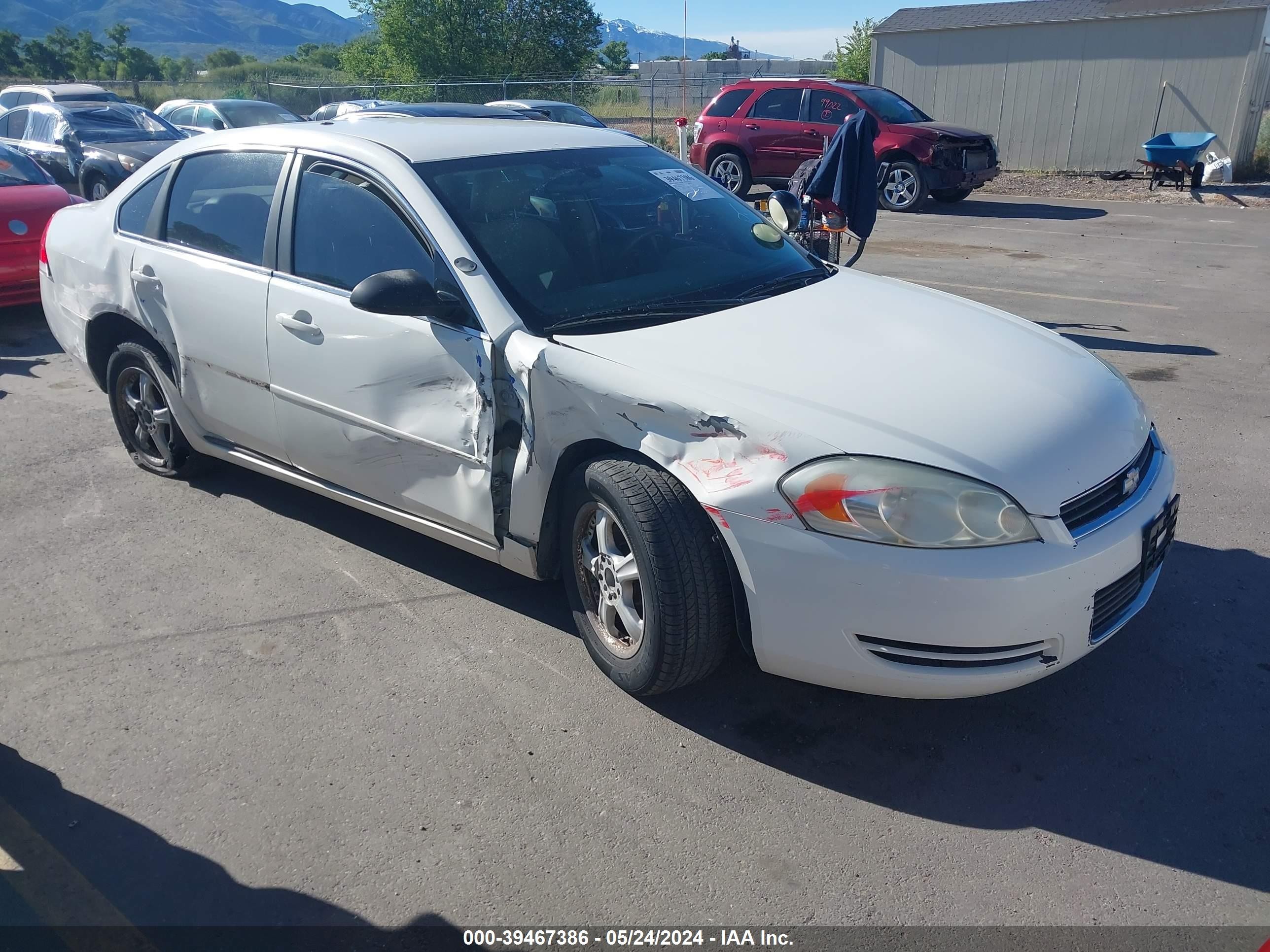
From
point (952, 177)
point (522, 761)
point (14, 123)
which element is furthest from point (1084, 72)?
point (522, 761)

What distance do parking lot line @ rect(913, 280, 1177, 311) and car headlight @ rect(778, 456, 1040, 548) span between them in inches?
257

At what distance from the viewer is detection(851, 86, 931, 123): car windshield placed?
51.2 ft

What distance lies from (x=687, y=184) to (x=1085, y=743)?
2657 millimetres

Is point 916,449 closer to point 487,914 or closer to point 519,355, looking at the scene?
point 519,355

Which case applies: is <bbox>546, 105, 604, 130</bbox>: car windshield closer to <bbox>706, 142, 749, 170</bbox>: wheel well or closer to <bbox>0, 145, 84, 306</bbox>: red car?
<bbox>706, 142, 749, 170</bbox>: wheel well

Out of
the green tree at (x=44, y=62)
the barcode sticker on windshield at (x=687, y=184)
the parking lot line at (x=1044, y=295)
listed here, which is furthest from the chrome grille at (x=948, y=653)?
the green tree at (x=44, y=62)

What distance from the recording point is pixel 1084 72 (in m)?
19.3

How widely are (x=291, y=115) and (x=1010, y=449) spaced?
18745 millimetres

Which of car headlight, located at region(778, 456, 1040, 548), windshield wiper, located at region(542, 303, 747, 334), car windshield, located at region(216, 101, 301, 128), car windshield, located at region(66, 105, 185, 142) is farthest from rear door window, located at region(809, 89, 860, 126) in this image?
car headlight, located at region(778, 456, 1040, 548)

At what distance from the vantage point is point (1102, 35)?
19.0 m

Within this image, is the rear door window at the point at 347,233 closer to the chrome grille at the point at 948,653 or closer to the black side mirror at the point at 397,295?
the black side mirror at the point at 397,295

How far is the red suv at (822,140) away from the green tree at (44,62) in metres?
55.4

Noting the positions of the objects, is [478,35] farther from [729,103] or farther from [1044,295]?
[1044,295]

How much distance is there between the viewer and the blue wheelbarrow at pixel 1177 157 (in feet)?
55.2
